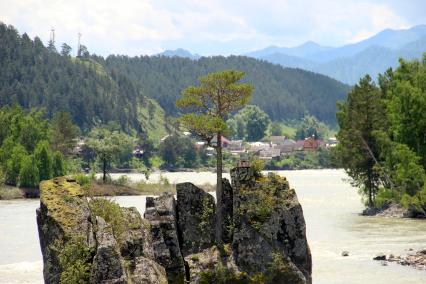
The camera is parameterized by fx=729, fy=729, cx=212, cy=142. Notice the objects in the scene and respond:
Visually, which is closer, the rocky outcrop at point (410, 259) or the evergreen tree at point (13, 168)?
the rocky outcrop at point (410, 259)

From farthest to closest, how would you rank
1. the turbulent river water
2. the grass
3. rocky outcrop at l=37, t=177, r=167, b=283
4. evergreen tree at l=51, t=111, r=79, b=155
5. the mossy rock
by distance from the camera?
evergreen tree at l=51, t=111, r=79, b=155, the grass, the turbulent river water, the mossy rock, rocky outcrop at l=37, t=177, r=167, b=283

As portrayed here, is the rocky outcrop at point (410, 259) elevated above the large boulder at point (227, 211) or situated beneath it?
situated beneath

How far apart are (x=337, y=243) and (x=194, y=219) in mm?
32059

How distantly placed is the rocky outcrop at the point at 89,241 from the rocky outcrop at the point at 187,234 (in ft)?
0.15

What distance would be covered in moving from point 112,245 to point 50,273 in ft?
18.0

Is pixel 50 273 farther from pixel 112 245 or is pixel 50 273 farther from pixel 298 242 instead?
pixel 298 242

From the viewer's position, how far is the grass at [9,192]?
147375mm

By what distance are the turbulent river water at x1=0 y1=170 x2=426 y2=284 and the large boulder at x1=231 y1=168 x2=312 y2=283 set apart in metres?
10.2

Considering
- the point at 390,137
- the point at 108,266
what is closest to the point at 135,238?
the point at 108,266

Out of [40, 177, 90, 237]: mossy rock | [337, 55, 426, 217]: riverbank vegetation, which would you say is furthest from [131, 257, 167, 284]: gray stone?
[337, 55, 426, 217]: riverbank vegetation

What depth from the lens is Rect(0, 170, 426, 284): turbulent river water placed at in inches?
2047

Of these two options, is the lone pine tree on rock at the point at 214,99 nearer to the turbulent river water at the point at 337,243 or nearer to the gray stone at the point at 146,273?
the gray stone at the point at 146,273

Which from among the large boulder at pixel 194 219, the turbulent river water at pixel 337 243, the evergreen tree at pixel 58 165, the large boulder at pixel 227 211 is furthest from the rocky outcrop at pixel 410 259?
the evergreen tree at pixel 58 165

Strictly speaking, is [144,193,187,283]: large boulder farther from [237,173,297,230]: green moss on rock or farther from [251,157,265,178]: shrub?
[251,157,265,178]: shrub
